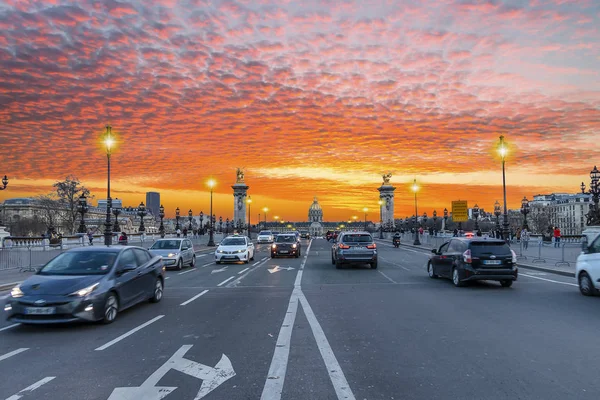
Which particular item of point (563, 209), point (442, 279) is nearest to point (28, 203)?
point (442, 279)

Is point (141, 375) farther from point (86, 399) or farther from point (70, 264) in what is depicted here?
point (70, 264)

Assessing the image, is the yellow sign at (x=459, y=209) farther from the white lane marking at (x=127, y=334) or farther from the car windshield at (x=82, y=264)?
the car windshield at (x=82, y=264)

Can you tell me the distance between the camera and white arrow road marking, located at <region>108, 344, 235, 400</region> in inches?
222

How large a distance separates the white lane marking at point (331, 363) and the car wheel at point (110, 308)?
3.90m

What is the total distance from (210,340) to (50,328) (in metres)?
3.49

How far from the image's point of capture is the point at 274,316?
10.6 meters

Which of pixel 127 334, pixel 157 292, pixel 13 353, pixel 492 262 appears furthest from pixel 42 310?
pixel 492 262

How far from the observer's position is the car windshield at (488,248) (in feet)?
51.0

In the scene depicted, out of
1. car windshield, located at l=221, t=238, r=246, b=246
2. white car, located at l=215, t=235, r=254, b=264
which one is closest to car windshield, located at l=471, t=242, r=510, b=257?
white car, located at l=215, t=235, r=254, b=264

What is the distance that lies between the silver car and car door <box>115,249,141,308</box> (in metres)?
11.6

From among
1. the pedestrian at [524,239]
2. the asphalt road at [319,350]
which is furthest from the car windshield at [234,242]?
the pedestrian at [524,239]

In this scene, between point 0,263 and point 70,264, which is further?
point 0,263

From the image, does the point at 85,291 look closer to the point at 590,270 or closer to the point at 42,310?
the point at 42,310

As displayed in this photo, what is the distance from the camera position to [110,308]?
9.93 metres
